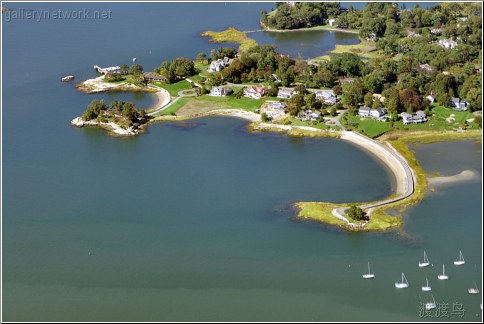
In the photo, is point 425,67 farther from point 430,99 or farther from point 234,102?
point 234,102

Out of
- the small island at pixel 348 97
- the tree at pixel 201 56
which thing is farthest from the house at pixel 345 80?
the tree at pixel 201 56

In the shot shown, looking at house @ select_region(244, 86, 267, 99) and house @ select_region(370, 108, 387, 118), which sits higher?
house @ select_region(370, 108, 387, 118)

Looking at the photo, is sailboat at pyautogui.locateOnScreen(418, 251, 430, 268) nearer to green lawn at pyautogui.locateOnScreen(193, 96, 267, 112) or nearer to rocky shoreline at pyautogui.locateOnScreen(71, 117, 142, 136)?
green lawn at pyautogui.locateOnScreen(193, 96, 267, 112)

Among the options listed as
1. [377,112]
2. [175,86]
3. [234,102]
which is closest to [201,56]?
[175,86]

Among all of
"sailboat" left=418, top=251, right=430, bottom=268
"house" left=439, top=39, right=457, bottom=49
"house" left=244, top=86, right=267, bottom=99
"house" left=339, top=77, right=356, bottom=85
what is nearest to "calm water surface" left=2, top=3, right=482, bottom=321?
"sailboat" left=418, top=251, right=430, bottom=268

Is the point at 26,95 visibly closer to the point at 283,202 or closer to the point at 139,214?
the point at 139,214
